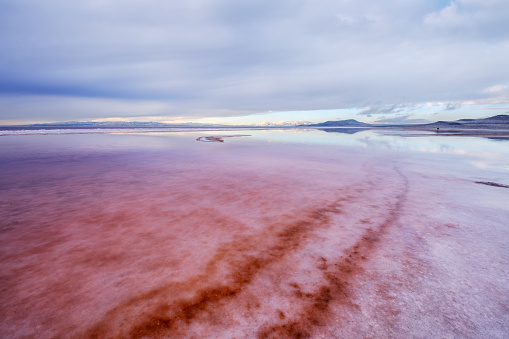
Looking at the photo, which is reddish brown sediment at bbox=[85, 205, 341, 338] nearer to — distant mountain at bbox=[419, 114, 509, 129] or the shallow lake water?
the shallow lake water

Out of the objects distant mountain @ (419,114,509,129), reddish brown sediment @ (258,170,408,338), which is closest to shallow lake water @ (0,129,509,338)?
reddish brown sediment @ (258,170,408,338)

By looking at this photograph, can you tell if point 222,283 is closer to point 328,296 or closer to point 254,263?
point 254,263

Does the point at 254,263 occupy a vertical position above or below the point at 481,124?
below

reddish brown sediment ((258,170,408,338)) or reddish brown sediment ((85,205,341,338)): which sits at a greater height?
reddish brown sediment ((85,205,341,338))

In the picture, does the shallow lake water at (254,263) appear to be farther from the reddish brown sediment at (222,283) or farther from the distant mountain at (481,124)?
the distant mountain at (481,124)

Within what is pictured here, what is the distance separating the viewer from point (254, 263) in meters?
3.63

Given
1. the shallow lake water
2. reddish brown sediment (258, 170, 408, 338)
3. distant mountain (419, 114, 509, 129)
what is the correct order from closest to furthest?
reddish brown sediment (258, 170, 408, 338), the shallow lake water, distant mountain (419, 114, 509, 129)

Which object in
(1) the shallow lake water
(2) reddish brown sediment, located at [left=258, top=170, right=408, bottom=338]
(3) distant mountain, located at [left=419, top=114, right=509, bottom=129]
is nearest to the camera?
(2) reddish brown sediment, located at [left=258, top=170, right=408, bottom=338]

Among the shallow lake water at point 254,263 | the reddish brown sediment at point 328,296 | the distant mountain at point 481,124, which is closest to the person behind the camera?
the reddish brown sediment at point 328,296

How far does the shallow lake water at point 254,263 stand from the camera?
Answer: 8.41 ft

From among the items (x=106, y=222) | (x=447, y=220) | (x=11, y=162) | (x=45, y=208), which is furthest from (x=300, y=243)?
(x=11, y=162)

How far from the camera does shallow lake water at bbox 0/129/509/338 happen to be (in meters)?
2.56

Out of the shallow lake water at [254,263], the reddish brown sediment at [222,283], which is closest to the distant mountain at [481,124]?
the shallow lake water at [254,263]

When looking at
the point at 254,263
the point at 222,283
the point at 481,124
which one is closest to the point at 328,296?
the point at 254,263
